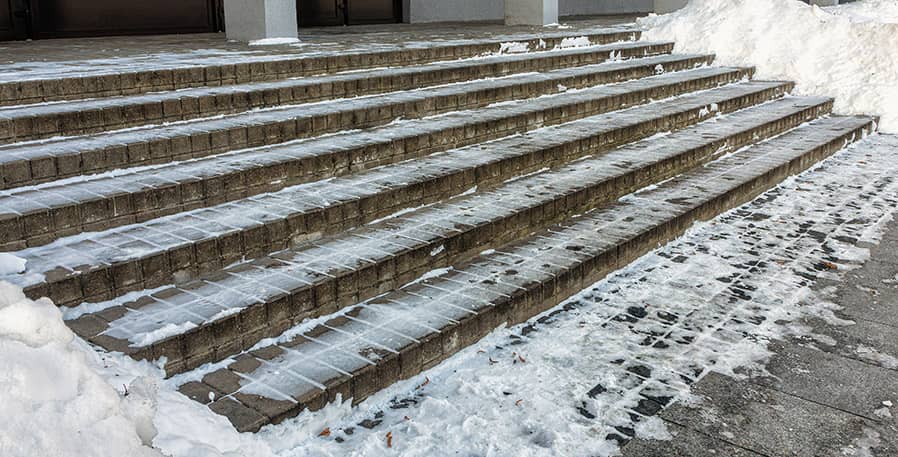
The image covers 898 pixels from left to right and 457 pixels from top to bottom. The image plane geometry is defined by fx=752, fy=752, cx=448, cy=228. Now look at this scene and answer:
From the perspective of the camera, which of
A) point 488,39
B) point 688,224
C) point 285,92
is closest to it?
point 688,224

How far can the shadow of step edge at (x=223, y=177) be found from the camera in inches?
143

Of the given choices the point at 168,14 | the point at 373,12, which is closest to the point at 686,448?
the point at 168,14

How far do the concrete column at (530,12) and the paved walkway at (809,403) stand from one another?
9.47 metres

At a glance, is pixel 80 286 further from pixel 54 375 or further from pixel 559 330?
pixel 559 330

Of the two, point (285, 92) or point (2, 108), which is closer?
point (2, 108)

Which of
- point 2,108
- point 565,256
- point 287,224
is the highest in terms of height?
point 2,108

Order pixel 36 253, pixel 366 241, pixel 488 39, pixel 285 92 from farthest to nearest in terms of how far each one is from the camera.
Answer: pixel 488 39
pixel 285 92
pixel 366 241
pixel 36 253

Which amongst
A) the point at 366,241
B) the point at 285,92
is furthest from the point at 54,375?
the point at 285,92

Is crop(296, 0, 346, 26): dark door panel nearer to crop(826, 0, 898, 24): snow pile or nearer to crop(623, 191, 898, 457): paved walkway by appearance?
crop(826, 0, 898, 24): snow pile

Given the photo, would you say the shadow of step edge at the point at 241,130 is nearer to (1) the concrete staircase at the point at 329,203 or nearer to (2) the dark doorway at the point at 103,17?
(1) the concrete staircase at the point at 329,203

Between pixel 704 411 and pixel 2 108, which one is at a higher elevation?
pixel 2 108

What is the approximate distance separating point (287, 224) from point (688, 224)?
115 inches

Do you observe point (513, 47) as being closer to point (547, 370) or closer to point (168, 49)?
point (168, 49)

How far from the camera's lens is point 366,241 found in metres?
4.16
